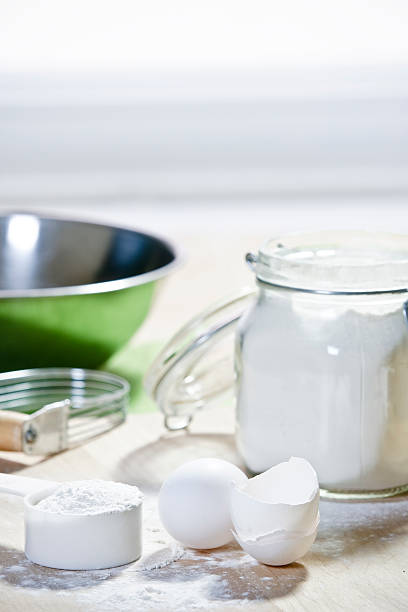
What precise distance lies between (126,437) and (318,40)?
298 cm

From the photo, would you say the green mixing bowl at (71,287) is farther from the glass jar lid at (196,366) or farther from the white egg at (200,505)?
the white egg at (200,505)

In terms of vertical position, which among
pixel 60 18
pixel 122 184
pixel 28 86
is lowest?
pixel 122 184

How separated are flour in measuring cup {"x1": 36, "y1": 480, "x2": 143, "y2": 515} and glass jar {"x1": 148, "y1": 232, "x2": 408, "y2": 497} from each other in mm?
144

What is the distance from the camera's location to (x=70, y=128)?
364 centimetres

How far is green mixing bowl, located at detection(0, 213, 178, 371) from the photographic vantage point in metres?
1.00

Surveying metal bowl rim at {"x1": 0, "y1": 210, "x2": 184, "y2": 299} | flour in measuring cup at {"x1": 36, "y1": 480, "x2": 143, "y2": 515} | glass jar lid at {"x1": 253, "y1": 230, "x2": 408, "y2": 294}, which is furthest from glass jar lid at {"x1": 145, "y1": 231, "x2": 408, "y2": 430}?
flour in measuring cup at {"x1": 36, "y1": 480, "x2": 143, "y2": 515}

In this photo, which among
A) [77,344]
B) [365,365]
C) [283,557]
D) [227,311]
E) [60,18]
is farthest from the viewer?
[60,18]

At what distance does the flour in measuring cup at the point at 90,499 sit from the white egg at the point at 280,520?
0.24 feet

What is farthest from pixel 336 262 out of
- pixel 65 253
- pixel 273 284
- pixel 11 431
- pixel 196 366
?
pixel 65 253

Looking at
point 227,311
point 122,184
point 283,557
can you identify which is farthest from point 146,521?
point 122,184

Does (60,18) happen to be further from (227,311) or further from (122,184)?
(227,311)

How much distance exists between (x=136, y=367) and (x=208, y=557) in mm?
500

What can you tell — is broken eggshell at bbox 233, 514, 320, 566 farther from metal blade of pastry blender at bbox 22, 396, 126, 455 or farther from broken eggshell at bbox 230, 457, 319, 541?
metal blade of pastry blender at bbox 22, 396, 126, 455

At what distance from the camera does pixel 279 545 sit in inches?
25.4
